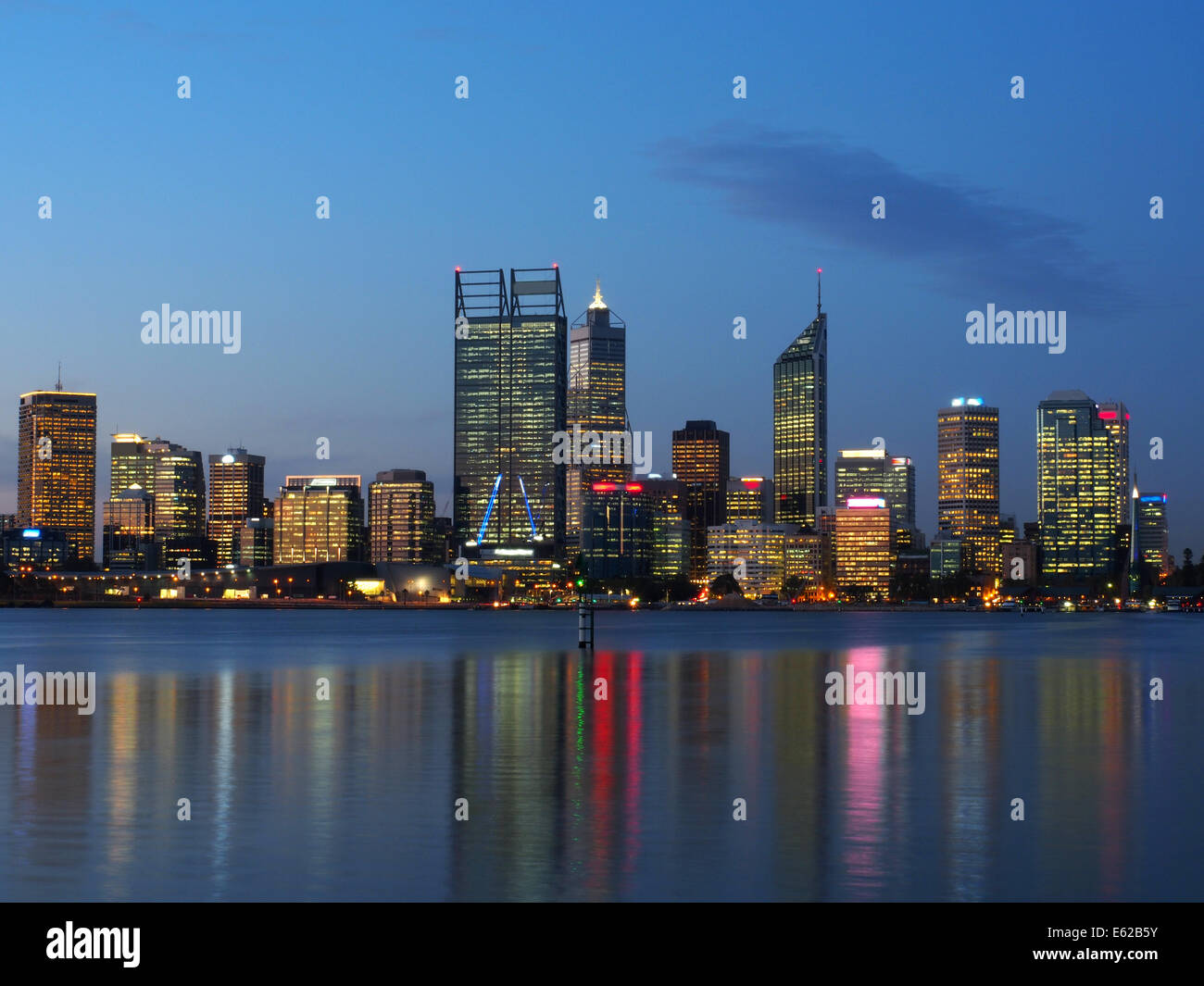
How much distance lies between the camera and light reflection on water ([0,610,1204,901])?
20.9m

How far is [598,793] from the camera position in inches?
1168

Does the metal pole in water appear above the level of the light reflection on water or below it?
below

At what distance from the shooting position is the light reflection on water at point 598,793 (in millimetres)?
20875

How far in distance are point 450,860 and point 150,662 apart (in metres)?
74.1

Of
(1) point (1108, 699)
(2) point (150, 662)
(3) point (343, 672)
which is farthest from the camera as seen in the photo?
(2) point (150, 662)

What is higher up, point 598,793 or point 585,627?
point 598,793

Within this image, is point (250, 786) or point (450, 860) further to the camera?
point (250, 786)

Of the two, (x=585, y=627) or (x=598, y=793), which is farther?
(x=585, y=627)

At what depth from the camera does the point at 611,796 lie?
29266 mm

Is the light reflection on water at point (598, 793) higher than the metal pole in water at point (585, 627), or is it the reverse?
the light reflection on water at point (598, 793)

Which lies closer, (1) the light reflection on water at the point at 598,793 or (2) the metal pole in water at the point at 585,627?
(1) the light reflection on water at the point at 598,793

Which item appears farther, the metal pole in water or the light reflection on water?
the metal pole in water
